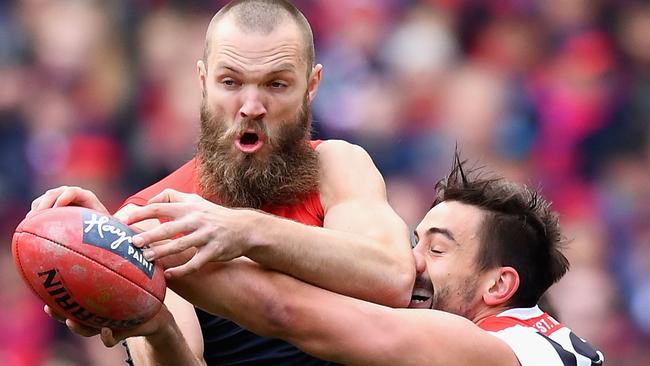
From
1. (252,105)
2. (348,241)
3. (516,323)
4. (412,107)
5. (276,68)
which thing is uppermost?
(276,68)

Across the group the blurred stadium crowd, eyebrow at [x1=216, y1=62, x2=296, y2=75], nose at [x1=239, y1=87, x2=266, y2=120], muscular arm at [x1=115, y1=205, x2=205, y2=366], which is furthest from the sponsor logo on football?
the blurred stadium crowd

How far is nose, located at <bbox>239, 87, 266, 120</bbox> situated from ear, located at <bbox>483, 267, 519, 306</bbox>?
3.44ft

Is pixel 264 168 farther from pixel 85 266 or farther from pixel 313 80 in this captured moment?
pixel 85 266

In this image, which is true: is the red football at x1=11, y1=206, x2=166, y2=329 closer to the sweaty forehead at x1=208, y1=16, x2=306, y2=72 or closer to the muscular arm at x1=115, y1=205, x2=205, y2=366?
the muscular arm at x1=115, y1=205, x2=205, y2=366

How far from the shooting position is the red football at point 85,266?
157 inches

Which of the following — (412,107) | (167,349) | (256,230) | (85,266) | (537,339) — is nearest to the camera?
(85,266)

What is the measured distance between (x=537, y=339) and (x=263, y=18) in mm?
1536

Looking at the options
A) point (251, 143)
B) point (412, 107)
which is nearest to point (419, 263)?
point (251, 143)

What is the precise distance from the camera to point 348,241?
15.0 ft

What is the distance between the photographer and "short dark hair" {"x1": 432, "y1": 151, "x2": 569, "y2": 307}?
5.23m

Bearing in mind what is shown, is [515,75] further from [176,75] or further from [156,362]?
[156,362]

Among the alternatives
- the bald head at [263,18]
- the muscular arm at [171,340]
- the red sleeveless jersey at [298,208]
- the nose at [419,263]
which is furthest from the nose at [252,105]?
the nose at [419,263]

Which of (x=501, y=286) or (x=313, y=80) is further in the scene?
(x=313, y=80)

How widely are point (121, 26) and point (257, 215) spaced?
5.03 meters
